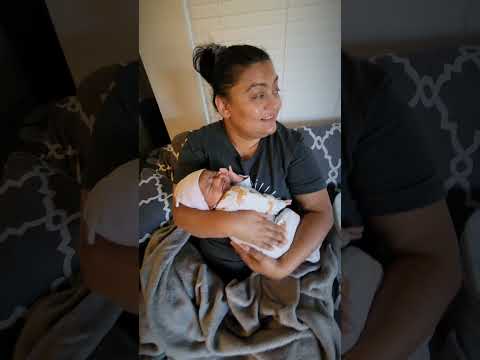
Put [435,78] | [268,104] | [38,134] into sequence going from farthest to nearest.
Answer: [435,78] → [38,134] → [268,104]

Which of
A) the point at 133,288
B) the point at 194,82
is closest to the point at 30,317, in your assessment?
the point at 133,288

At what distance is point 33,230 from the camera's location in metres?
0.35

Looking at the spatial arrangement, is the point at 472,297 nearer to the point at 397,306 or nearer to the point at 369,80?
the point at 397,306

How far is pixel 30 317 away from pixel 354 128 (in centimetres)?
39

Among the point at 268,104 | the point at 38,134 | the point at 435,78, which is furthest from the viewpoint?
the point at 435,78

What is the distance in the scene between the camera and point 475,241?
39cm

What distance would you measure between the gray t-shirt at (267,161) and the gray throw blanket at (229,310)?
1.9 inches

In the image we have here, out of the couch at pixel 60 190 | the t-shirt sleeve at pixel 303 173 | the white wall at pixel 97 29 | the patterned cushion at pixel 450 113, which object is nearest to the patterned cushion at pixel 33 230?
the couch at pixel 60 190

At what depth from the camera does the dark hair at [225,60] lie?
220 mm

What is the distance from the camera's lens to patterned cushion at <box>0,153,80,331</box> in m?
0.33

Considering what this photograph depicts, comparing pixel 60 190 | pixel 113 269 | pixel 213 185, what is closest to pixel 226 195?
pixel 213 185

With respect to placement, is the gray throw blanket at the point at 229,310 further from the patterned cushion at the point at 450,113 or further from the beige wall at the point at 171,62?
the patterned cushion at the point at 450,113

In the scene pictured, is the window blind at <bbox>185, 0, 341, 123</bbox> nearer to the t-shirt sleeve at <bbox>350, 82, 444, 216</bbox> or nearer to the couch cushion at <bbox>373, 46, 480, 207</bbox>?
the t-shirt sleeve at <bbox>350, 82, 444, 216</bbox>

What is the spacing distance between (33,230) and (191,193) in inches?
8.9
